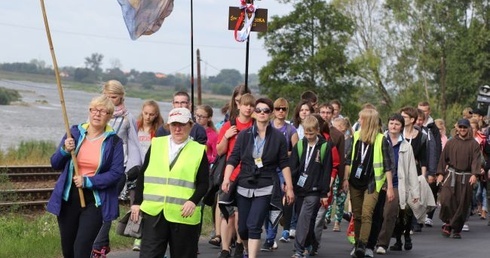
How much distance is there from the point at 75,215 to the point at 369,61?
2515 inches

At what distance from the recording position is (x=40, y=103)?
114750 millimetres

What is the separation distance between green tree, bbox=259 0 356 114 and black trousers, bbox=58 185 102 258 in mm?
62912

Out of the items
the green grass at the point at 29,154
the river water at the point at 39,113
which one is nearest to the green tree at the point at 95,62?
the river water at the point at 39,113

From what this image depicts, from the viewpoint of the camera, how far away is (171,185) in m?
8.77

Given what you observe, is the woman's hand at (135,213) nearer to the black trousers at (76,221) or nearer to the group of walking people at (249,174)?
A: the group of walking people at (249,174)

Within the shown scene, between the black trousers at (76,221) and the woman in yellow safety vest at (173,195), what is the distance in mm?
325

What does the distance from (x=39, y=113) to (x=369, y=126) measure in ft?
297

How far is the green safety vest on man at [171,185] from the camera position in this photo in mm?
8750

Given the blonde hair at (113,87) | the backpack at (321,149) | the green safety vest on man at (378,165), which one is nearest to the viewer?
the blonde hair at (113,87)

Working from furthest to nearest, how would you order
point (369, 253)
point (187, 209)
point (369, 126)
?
point (369, 253) → point (369, 126) → point (187, 209)

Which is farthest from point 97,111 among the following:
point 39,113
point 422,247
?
point 39,113

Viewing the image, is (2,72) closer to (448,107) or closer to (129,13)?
(448,107)

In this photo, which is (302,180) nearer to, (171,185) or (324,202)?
(324,202)

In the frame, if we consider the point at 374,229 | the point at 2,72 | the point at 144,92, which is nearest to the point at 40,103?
the point at 2,72
